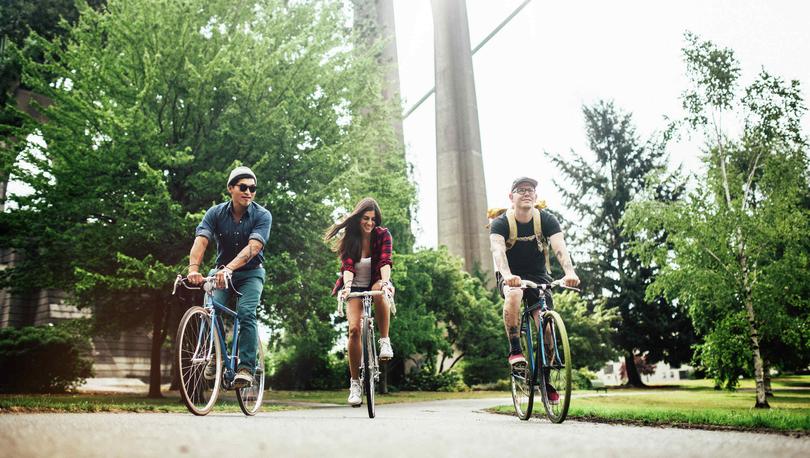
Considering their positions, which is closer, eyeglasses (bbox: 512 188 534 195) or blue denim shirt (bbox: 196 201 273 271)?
blue denim shirt (bbox: 196 201 273 271)

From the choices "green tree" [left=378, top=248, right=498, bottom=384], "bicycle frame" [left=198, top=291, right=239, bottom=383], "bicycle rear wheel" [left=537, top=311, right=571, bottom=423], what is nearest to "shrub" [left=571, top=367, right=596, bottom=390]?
"green tree" [left=378, top=248, right=498, bottom=384]

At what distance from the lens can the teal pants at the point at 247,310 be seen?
5633 mm

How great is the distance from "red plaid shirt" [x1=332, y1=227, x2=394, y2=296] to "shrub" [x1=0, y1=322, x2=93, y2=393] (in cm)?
1151

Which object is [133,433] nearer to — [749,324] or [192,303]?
[192,303]

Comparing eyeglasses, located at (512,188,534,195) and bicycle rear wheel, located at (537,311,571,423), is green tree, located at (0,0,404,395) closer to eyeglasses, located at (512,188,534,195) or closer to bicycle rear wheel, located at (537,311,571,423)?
eyeglasses, located at (512,188,534,195)

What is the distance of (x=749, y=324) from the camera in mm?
15547

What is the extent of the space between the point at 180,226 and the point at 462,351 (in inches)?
683

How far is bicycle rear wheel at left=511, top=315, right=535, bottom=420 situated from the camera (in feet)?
18.5

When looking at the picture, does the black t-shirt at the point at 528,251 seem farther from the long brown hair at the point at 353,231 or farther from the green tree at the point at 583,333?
the green tree at the point at 583,333

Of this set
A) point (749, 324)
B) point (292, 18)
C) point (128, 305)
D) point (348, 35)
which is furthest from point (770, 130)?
point (128, 305)

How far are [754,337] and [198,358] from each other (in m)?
14.6

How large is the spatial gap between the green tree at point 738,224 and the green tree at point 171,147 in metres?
9.24

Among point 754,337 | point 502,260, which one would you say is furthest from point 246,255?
point 754,337

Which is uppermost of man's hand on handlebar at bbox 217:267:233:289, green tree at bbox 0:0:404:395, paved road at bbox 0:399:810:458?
green tree at bbox 0:0:404:395
